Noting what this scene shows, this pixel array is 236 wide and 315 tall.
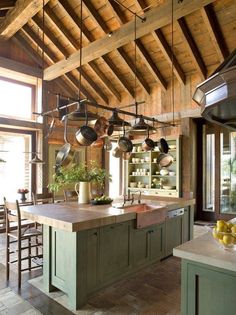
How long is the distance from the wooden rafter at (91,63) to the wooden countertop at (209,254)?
506 centimetres

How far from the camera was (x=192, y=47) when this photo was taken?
16.6 ft

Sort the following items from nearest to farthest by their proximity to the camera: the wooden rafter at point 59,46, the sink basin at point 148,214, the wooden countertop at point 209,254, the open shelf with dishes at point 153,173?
the wooden countertop at point 209,254 < the sink basin at point 148,214 < the wooden rafter at point 59,46 < the open shelf with dishes at point 153,173

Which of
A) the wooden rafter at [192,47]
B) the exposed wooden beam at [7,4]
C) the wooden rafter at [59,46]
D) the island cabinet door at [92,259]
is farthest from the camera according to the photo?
the wooden rafter at [59,46]

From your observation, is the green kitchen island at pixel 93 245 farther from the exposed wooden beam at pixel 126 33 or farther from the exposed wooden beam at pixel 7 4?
the exposed wooden beam at pixel 7 4

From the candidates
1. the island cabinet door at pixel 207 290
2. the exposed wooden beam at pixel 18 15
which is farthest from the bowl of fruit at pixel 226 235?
the exposed wooden beam at pixel 18 15

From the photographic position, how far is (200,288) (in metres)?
1.63

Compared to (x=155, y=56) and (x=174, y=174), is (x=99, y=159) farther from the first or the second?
(x=155, y=56)

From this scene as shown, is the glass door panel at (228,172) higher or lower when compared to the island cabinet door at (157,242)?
higher

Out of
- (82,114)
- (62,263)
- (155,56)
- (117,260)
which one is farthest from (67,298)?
(155,56)

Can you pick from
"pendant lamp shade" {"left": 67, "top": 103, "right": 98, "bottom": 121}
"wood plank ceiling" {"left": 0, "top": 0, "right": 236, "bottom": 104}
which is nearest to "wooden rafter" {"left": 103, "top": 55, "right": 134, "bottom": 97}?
"wood plank ceiling" {"left": 0, "top": 0, "right": 236, "bottom": 104}

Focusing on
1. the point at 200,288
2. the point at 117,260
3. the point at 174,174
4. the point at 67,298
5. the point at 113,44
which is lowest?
the point at 67,298

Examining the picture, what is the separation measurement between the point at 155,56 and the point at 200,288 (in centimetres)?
525

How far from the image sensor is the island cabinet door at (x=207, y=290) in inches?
59.7

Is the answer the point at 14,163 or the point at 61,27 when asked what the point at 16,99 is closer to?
the point at 14,163
